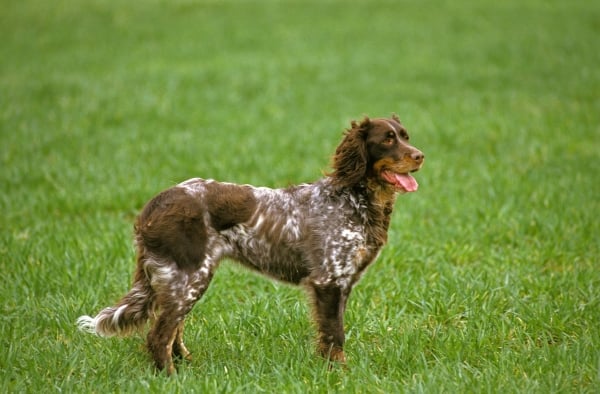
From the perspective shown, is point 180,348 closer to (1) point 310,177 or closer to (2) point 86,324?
(2) point 86,324

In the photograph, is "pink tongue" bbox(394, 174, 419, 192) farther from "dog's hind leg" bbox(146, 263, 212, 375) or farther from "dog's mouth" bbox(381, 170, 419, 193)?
"dog's hind leg" bbox(146, 263, 212, 375)

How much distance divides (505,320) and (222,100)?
9.84m

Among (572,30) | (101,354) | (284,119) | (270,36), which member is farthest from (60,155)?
(572,30)

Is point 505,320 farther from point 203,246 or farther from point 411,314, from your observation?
point 203,246

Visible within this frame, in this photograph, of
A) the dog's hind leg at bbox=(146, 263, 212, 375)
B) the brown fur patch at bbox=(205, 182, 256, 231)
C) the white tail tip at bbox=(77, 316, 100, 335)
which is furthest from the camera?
the white tail tip at bbox=(77, 316, 100, 335)

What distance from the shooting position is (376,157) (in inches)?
188

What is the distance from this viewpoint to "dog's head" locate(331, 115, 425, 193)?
185 inches

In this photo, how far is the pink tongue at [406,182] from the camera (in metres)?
4.65

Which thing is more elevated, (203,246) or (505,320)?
(203,246)

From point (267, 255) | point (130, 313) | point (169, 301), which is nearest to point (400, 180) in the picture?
point (267, 255)

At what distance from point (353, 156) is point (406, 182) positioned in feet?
1.26

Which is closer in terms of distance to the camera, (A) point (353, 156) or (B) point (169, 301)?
(B) point (169, 301)

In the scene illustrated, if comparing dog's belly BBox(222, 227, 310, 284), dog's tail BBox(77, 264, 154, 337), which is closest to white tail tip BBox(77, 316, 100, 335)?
dog's tail BBox(77, 264, 154, 337)

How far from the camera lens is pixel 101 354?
475 cm
